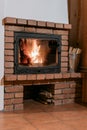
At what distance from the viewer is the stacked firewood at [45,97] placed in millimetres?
2865

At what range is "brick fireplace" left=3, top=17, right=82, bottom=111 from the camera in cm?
247

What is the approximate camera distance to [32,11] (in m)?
2.65

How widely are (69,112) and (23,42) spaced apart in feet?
3.07

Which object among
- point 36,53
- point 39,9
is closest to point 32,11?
point 39,9

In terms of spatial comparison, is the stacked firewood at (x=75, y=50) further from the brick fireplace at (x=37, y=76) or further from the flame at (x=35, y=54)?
the flame at (x=35, y=54)

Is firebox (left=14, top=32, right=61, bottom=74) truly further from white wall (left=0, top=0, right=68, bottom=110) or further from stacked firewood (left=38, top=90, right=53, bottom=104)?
stacked firewood (left=38, top=90, right=53, bottom=104)

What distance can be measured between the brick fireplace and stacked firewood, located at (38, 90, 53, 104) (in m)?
0.06

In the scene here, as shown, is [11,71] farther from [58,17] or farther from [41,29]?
[58,17]

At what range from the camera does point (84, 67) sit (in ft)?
9.65

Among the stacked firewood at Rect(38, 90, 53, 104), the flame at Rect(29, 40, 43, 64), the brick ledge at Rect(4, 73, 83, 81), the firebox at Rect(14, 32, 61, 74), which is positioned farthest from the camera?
the stacked firewood at Rect(38, 90, 53, 104)

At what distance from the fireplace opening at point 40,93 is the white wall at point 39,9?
86 centimetres

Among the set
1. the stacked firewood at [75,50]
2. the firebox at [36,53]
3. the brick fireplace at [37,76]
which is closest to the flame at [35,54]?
the firebox at [36,53]

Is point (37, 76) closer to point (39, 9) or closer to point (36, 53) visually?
point (36, 53)

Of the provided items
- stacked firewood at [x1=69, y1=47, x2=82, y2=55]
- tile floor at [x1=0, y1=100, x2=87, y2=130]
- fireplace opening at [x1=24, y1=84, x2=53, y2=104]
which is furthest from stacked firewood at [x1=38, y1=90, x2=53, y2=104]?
stacked firewood at [x1=69, y1=47, x2=82, y2=55]
